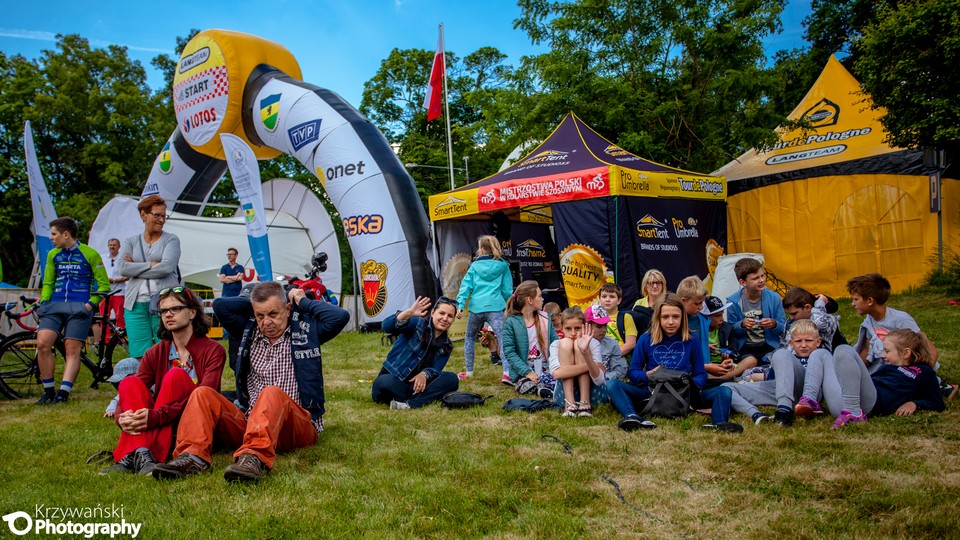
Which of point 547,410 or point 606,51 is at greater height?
point 606,51

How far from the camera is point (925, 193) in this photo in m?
11.8

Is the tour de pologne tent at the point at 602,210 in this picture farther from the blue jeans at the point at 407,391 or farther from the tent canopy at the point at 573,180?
the blue jeans at the point at 407,391

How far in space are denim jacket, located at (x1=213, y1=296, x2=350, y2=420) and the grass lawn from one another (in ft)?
1.40

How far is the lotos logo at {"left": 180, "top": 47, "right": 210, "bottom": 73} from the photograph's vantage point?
1349cm

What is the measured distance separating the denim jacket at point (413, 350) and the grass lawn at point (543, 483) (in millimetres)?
719

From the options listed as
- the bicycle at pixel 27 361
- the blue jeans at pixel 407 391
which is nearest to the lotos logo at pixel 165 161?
the bicycle at pixel 27 361

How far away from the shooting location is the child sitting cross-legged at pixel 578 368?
4917 millimetres

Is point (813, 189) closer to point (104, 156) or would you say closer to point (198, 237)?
point (198, 237)

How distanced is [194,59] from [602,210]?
31.2 feet

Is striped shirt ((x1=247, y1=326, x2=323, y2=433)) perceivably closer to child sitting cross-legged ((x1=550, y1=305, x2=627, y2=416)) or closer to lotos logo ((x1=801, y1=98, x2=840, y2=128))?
child sitting cross-legged ((x1=550, y1=305, x2=627, y2=416))

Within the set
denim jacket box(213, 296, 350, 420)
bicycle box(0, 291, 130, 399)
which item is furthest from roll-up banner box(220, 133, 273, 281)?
denim jacket box(213, 296, 350, 420)

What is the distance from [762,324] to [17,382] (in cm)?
715

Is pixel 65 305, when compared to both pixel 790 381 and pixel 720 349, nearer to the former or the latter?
pixel 720 349

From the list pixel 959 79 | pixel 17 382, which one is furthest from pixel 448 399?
pixel 959 79
